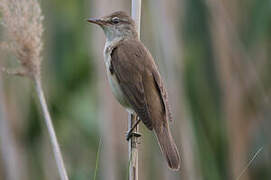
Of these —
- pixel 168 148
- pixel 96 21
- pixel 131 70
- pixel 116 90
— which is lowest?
pixel 168 148

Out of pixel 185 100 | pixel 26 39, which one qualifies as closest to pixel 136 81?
pixel 185 100

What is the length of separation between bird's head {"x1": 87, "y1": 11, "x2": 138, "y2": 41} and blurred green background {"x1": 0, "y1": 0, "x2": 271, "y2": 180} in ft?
1.27

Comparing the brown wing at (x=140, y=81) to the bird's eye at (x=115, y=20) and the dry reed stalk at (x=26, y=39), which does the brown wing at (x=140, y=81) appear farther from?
the dry reed stalk at (x=26, y=39)

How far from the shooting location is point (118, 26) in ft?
10.4

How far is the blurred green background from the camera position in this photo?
3521 millimetres

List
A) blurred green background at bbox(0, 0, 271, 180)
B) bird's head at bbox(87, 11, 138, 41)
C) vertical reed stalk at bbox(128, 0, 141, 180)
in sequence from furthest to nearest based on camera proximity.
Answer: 1. blurred green background at bbox(0, 0, 271, 180)
2. bird's head at bbox(87, 11, 138, 41)
3. vertical reed stalk at bbox(128, 0, 141, 180)

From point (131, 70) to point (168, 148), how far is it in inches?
22.1

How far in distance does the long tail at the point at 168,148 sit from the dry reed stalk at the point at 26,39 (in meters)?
0.61

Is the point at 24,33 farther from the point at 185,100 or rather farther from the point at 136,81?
the point at 185,100

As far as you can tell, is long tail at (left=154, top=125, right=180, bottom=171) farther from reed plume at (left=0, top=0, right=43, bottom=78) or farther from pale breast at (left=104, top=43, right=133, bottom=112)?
reed plume at (left=0, top=0, right=43, bottom=78)

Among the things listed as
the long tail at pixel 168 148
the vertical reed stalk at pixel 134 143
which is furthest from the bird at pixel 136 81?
the vertical reed stalk at pixel 134 143

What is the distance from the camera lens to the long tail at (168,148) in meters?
2.56

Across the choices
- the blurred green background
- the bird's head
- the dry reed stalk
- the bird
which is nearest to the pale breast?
the bird

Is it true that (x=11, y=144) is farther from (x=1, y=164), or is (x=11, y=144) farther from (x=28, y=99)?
(x=28, y=99)
